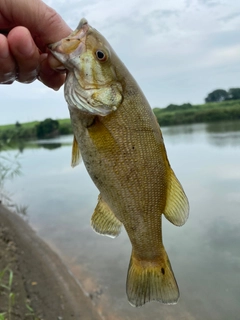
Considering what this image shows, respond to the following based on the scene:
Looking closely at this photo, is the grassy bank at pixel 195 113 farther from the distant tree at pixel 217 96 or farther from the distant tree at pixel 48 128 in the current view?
the distant tree at pixel 48 128

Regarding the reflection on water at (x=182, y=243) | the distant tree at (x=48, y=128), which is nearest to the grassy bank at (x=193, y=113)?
the distant tree at (x=48, y=128)

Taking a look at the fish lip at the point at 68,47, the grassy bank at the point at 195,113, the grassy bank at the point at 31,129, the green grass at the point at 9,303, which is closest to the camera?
the fish lip at the point at 68,47

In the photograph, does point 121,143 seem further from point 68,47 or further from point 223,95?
point 223,95

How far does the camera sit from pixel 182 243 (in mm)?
9734

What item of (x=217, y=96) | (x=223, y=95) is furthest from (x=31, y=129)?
(x=223, y=95)

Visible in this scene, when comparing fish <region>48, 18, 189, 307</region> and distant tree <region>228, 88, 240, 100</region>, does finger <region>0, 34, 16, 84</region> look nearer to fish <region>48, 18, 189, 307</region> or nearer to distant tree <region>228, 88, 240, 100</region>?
fish <region>48, 18, 189, 307</region>

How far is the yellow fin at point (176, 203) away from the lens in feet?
6.89

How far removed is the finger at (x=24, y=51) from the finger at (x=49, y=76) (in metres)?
0.06

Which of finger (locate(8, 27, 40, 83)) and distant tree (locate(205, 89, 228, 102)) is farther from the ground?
distant tree (locate(205, 89, 228, 102))

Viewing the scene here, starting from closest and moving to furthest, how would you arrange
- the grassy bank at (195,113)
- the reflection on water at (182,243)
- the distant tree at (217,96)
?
1. the reflection on water at (182,243)
2. the grassy bank at (195,113)
3. the distant tree at (217,96)

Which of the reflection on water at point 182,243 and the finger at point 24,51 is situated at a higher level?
the finger at point 24,51

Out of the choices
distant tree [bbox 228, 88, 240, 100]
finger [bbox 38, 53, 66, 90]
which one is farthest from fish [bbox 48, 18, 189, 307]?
distant tree [bbox 228, 88, 240, 100]

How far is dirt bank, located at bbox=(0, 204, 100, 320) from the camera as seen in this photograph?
557 cm

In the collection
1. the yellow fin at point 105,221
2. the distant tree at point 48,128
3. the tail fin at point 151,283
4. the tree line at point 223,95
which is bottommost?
the distant tree at point 48,128
